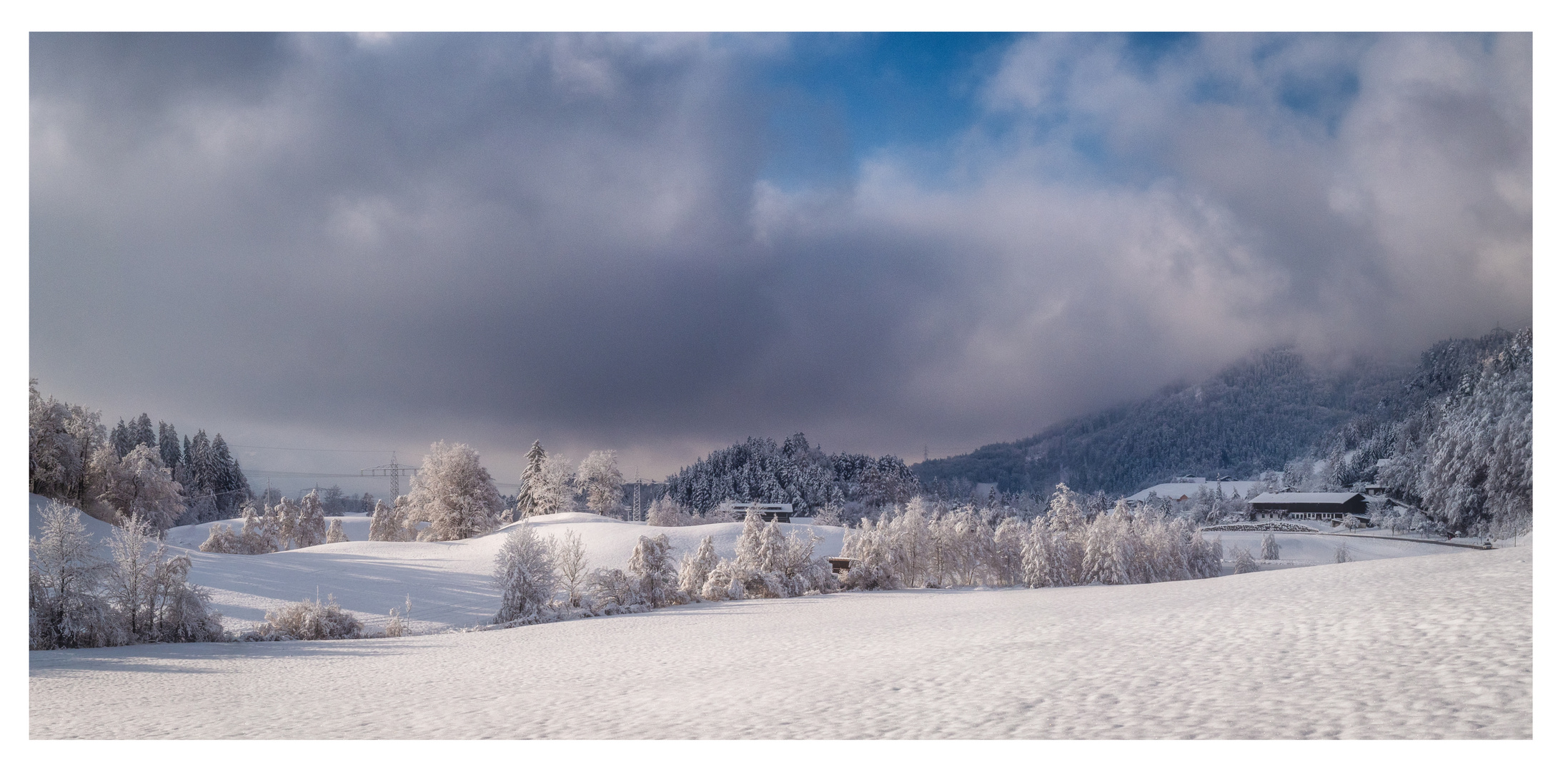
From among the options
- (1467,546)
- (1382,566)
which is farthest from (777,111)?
(1467,546)

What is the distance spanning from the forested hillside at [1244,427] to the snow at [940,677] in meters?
7.85

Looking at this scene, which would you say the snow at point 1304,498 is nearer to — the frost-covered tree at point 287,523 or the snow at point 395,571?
the snow at point 395,571

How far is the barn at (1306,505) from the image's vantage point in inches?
853

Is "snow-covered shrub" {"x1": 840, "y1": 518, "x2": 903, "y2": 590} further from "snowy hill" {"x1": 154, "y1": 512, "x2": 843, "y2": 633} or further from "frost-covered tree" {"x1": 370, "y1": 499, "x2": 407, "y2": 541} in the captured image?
"frost-covered tree" {"x1": 370, "y1": 499, "x2": 407, "y2": 541}

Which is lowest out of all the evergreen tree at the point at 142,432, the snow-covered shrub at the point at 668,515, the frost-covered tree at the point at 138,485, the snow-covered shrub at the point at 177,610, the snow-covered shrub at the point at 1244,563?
the snow-covered shrub at the point at 668,515

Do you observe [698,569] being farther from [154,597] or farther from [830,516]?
[830,516]

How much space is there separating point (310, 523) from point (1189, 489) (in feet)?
123

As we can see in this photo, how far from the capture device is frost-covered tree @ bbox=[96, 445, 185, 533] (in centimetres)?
2225

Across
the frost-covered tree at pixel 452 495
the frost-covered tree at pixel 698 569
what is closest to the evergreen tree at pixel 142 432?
the frost-covered tree at pixel 452 495

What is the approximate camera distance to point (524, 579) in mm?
15609

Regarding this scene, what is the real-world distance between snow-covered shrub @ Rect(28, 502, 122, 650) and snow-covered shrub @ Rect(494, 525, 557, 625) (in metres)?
5.92

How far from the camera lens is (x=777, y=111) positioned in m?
12.3
